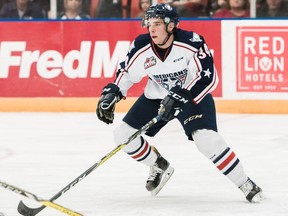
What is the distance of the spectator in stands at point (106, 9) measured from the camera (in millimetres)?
9148

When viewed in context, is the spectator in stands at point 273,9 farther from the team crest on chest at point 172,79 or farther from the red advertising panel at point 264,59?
the team crest on chest at point 172,79

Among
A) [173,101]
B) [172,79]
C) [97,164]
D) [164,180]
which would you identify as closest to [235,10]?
[164,180]

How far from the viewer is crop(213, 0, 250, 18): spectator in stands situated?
29.3ft

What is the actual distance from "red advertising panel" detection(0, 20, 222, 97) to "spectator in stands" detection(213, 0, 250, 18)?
0.21 m

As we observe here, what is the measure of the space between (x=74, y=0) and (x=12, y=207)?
4.69 metres

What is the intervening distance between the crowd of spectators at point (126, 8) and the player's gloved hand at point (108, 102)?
4091 mm

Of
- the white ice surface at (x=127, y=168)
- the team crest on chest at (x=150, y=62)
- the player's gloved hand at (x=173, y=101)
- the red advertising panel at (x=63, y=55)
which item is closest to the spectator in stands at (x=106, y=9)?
the red advertising panel at (x=63, y=55)

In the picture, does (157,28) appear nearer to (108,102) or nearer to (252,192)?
(108,102)

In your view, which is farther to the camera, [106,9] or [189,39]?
[106,9]

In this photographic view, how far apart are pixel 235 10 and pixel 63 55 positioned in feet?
5.32

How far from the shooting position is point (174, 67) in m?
4.96

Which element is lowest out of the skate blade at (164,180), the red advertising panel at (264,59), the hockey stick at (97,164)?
the red advertising panel at (264,59)

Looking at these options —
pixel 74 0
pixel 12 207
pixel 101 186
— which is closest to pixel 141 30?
pixel 74 0

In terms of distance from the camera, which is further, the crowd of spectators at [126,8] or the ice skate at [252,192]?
the crowd of spectators at [126,8]
